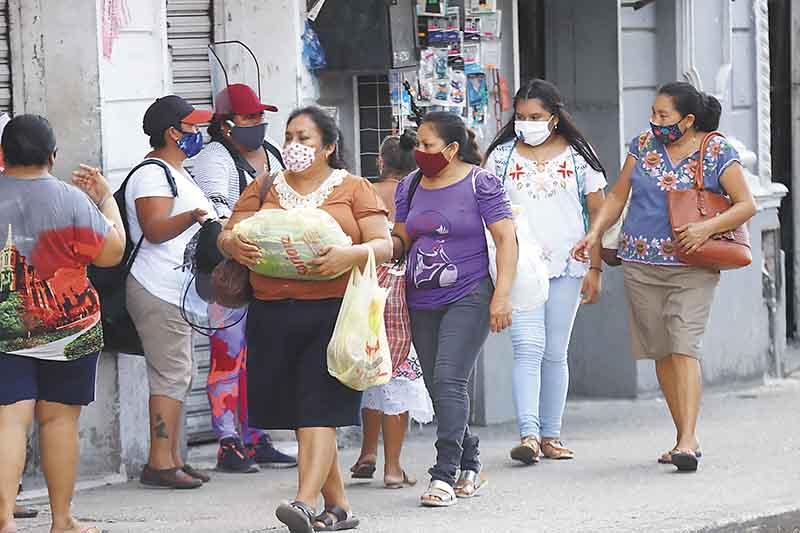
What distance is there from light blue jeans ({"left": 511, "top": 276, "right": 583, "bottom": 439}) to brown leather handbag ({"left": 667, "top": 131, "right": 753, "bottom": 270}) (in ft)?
2.46

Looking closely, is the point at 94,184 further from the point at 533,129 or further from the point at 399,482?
the point at 533,129

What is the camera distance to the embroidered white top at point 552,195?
883cm

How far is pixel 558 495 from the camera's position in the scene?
26.1 feet

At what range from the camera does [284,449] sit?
30.0 ft

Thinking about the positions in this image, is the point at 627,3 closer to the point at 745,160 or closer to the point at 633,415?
the point at 745,160

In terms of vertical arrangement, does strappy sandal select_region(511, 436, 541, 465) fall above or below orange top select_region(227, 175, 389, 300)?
below

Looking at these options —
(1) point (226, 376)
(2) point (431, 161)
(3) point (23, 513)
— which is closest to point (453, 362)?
(2) point (431, 161)

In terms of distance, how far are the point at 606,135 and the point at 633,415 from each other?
5.80 ft

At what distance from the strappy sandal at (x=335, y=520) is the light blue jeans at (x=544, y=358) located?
6.04ft

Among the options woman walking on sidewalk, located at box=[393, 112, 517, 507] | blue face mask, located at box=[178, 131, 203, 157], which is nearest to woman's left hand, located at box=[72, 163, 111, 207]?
blue face mask, located at box=[178, 131, 203, 157]

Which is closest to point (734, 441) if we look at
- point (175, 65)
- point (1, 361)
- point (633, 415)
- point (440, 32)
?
point (633, 415)

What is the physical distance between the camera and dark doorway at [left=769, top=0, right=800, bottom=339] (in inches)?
551

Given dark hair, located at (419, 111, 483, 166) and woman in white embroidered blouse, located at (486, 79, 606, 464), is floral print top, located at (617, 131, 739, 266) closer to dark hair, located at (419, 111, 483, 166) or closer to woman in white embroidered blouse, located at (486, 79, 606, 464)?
woman in white embroidered blouse, located at (486, 79, 606, 464)

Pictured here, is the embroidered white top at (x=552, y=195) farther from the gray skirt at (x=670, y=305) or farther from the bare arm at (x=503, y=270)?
the bare arm at (x=503, y=270)
